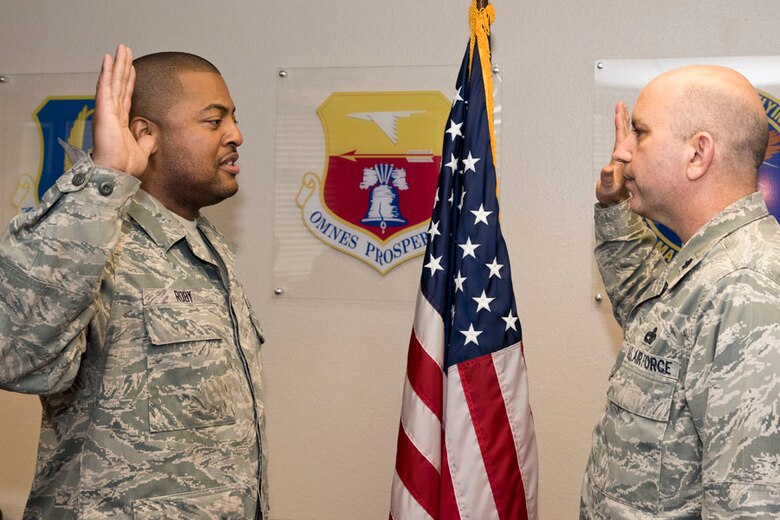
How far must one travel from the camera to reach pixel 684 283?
4.93 feet

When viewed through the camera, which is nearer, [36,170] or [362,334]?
[362,334]

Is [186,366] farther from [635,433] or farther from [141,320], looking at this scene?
[635,433]

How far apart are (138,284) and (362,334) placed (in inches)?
44.4

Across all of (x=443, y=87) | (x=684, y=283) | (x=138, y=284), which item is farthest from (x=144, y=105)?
(x=684, y=283)

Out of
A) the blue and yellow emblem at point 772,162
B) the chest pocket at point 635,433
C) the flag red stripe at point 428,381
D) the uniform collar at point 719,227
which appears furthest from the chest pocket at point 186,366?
the blue and yellow emblem at point 772,162

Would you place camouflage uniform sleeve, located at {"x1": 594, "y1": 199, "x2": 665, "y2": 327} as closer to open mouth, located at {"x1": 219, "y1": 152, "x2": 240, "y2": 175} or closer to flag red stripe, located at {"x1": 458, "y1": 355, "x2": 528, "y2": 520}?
flag red stripe, located at {"x1": 458, "y1": 355, "x2": 528, "y2": 520}

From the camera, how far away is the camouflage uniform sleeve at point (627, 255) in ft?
6.45

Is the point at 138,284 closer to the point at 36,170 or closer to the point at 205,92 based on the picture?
the point at 205,92

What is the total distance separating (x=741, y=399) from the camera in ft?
4.21

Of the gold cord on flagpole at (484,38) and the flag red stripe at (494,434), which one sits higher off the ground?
the gold cord on flagpole at (484,38)

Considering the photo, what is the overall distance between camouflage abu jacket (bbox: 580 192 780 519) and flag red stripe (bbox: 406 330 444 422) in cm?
52

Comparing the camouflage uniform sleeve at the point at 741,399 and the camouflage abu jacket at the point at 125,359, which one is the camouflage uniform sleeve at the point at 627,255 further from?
the camouflage abu jacket at the point at 125,359

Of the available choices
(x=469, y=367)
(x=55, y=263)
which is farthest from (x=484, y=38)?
(x=55, y=263)

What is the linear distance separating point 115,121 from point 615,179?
3.79ft
